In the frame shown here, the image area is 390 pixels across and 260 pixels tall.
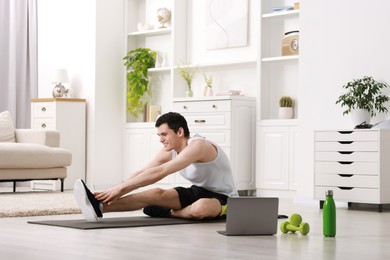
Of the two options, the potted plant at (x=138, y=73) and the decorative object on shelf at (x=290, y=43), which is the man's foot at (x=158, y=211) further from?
the potted plant at (x=138, y=73)

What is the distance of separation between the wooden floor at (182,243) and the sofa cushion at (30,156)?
8.41 ft

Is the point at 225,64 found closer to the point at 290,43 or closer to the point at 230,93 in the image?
the point at 230,93

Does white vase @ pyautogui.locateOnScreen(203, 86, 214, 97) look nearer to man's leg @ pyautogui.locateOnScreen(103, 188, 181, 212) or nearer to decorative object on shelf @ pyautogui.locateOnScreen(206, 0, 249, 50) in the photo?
decorative object on shelf @ pyautogui.locateOnScreen(206, 0, 249, 50)

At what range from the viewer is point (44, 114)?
8797 millimetres

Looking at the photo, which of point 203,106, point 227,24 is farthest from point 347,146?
point 227,24

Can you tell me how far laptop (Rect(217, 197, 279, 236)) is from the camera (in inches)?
160

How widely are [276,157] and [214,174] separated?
2.81 metres

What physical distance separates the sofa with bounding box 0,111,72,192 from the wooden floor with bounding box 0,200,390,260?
259 centimetres

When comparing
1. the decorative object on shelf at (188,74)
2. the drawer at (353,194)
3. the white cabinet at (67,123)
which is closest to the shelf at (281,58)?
the decorative object on shelf at (188,74)

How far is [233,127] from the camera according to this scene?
7754 millimetres

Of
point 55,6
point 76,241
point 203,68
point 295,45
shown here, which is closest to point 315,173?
point 295,45

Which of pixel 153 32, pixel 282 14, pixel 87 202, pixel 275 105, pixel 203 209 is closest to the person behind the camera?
pixel 87 202

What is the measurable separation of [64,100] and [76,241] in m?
5.19

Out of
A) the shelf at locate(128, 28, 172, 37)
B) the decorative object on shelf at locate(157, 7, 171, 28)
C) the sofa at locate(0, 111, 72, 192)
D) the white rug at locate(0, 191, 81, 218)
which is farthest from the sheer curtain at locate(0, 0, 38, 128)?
the white rug at locate(0, 191, 81, 218)
